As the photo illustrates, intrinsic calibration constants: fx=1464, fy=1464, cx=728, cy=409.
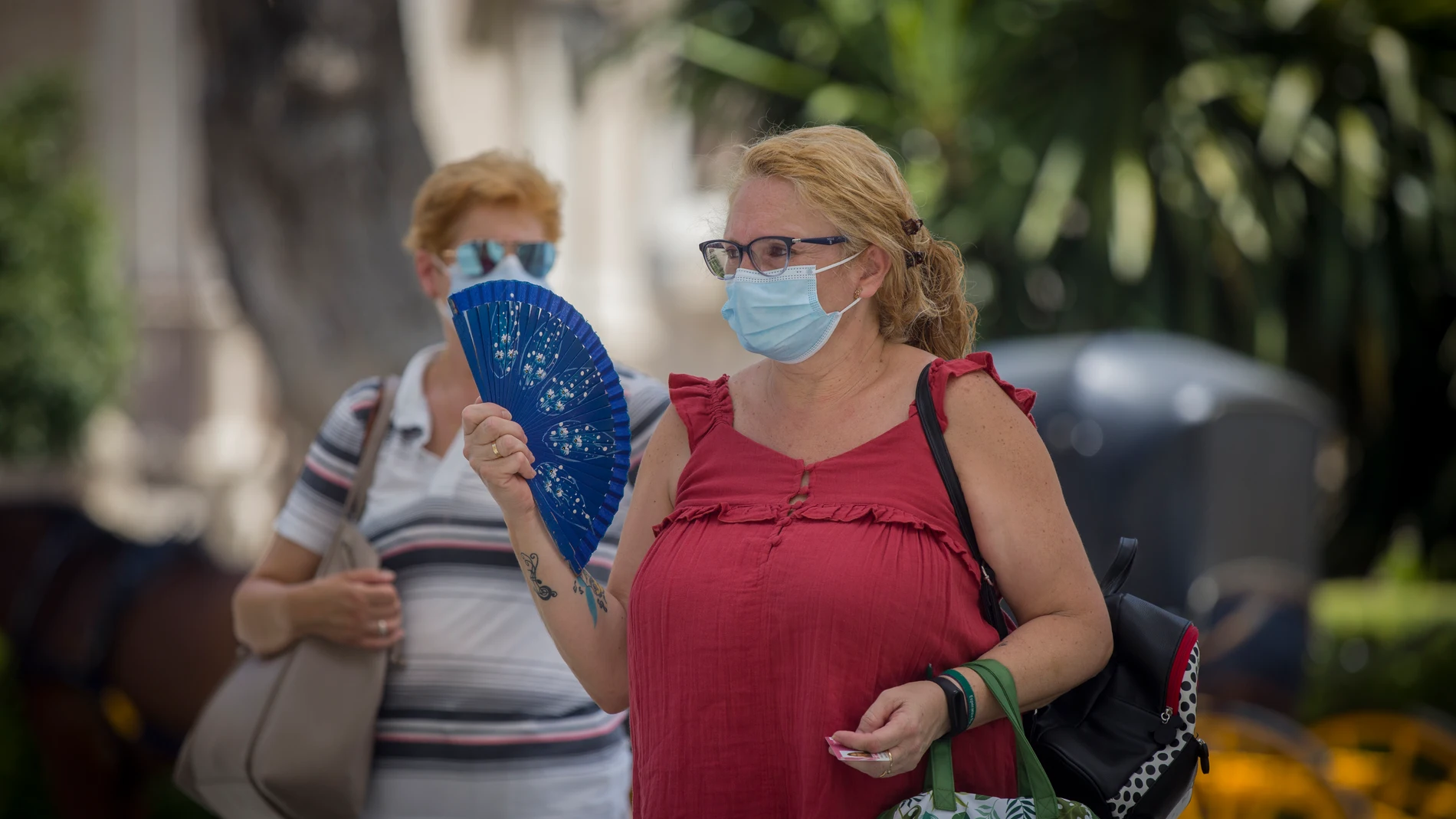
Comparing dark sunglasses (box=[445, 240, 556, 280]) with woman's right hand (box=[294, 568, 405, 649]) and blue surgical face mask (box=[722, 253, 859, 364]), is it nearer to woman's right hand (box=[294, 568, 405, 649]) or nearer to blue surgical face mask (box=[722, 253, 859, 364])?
woman's right hand (box=[294, 568, 405, 649])

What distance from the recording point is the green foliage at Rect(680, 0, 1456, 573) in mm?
7586

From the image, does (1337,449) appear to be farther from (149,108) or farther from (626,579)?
(149,108)

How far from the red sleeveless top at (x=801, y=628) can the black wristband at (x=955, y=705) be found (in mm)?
67

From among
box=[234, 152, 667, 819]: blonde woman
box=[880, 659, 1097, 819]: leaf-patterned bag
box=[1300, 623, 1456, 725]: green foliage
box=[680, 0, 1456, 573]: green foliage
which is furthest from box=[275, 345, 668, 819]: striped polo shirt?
box=[680, 0, 1456, 573]: green foliage

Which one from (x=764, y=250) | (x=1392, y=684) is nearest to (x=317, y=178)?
(x=764, y=250)

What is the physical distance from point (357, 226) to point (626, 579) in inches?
151

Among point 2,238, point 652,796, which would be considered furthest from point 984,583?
point 2,238

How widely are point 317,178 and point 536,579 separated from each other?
3.89 m

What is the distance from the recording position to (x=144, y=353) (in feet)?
43.2

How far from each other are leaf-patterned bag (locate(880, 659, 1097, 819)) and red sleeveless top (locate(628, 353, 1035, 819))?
5 cm

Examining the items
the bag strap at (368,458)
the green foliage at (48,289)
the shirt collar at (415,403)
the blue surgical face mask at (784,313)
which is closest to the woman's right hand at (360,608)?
the bag strap at (368,458)

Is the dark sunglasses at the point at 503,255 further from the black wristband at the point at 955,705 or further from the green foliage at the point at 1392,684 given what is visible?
the green foliage at the point at 1392,684

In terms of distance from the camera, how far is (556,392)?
2062mm

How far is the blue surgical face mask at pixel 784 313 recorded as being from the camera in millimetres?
1962
